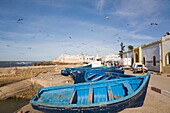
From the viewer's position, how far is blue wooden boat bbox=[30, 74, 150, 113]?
6586mm

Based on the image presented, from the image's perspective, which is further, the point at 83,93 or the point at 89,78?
the point at 89,78

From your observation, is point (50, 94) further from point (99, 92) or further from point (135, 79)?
point (135, 79)

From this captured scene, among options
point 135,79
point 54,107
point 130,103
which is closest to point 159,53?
point 135,79

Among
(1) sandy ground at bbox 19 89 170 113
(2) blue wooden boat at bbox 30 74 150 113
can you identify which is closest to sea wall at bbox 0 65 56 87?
(1) sandy ground at bbox 19 89 170 113

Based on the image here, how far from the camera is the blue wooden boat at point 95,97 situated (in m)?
6.59

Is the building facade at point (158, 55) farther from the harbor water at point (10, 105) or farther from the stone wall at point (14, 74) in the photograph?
the stone wall at point (14, 74)

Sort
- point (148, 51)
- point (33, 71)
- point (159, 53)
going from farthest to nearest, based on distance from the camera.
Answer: point (33, 71) → point (148, 51) → point (159, 53)

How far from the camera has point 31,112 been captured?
8969 millimetres

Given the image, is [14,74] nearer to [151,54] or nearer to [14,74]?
[14,74]

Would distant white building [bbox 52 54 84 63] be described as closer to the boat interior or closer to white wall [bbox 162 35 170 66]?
white wall [bbox 162 35 170 66]

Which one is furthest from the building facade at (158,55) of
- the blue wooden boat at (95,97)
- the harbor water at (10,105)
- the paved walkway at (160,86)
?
the harbor water at (10,105)

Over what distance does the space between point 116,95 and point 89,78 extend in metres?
7.69

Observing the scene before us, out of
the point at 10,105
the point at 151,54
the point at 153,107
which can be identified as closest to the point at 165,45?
the point at 151,54

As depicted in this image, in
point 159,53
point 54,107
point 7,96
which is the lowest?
point 7,96
